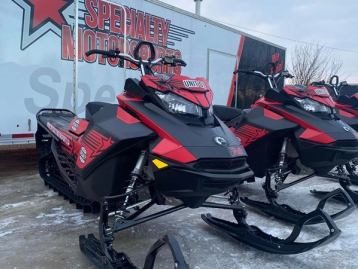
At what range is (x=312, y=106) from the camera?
3861 millimetres

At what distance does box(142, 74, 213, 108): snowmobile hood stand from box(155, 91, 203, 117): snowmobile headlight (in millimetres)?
24

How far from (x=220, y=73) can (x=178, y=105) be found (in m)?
5.22

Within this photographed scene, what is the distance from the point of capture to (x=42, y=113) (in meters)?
4.30

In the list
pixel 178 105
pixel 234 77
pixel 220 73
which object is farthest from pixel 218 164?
pixel 234 77

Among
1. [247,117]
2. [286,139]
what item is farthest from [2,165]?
[286,139]

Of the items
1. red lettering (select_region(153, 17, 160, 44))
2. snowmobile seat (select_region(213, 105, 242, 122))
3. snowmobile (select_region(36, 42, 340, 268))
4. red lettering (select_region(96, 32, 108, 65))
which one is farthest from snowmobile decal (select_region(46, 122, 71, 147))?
red lettering (select_region(153, 17, 160, 44))

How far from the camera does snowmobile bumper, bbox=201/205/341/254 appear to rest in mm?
2668

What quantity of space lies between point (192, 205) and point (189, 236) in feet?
2.80

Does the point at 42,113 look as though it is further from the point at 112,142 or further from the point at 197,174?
the point at 197,174

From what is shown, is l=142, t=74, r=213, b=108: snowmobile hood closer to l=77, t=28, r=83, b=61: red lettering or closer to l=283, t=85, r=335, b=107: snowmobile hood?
l=283, t=85, r=335, b=107: snowmobile hood

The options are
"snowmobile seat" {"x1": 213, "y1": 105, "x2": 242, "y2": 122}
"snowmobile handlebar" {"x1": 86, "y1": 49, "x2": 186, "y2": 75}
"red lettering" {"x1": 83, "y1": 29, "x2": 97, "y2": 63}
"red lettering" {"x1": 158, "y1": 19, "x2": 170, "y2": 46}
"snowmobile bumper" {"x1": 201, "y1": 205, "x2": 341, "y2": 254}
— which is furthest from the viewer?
"red lettering" {"x1": 158, "y1": 19, "x2": 170, "y2": 46}

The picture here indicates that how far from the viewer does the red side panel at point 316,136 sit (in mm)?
3539

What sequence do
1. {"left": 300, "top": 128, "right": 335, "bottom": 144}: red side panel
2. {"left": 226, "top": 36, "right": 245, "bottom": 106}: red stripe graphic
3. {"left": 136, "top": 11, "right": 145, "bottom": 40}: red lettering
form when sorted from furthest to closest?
{"left": 226, "top": 36, "right": 245, "bottom": 106}: red stripe graphic, {"left": 136, "top": 11, "right": 145, "bottom": 40}: red lettering, {"left": 300, "top": 128, "right": 335, "bottom": 144}: red side panel

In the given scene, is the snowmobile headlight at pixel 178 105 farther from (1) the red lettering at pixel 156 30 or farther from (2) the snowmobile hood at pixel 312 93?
(1) the red lettering at pixel 156 30
